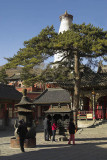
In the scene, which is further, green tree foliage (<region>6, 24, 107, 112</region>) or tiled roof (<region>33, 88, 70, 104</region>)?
tiled roof (<region>33, 88, 70, 104</region>)

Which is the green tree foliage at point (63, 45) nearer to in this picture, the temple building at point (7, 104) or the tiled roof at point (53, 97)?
the temple building at point (7, 104)

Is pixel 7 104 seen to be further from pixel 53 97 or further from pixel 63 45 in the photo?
pixel 63 45

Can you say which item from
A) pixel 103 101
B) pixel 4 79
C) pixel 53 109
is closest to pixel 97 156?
pixel 53 109

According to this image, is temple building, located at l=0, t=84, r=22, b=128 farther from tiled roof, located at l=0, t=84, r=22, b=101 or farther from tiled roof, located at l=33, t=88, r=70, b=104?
tiled roof, located at l=33, t=88, r=70, b=104

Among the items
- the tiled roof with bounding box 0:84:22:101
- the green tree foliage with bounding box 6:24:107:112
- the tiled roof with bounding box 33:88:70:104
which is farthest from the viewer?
the tiled roof with bounding box 33:88:70:104

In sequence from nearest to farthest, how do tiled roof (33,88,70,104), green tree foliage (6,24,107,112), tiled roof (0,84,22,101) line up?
green tree foliage (6,24,107,112)
tiled roof (0,84,22,101)
tiled roof (33,88,70,104)

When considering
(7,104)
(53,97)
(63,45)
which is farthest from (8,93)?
(63,45)

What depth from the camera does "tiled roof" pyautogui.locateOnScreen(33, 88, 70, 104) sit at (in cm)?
3253

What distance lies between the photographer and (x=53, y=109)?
17688 mm

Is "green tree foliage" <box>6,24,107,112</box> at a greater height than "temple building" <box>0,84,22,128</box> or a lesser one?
greater

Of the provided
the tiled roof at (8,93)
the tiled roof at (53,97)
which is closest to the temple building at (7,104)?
the tiled roof at (8,93)

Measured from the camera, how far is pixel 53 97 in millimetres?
33938

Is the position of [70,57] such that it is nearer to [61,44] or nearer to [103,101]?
[61,44]

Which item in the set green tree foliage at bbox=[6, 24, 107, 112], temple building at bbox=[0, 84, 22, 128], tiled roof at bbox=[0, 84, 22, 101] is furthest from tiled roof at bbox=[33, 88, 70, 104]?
green tree foliage at bbox=[6, 24, 107, 112]
